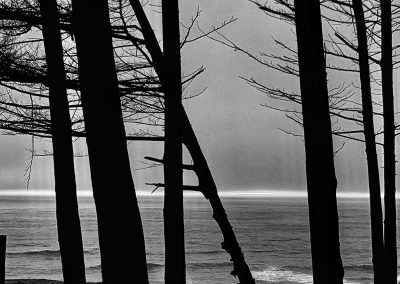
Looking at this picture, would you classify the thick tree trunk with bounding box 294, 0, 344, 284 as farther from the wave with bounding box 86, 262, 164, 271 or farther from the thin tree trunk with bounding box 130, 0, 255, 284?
the wave with bounding box 86, 262, 164, 271

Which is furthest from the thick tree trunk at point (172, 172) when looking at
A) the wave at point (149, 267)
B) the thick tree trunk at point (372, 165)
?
the wave at point (149, 267)

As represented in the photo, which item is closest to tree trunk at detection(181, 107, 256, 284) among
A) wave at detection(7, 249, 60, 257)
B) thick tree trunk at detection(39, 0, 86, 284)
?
thick tree trunk at detection(39, 0, 86, 284)

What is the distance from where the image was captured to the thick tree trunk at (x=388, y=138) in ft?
30.8

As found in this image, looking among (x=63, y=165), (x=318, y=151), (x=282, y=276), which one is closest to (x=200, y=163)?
(x=63, y=165)

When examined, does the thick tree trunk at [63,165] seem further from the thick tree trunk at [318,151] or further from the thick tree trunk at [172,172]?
the thick tree trunk at [318,151]

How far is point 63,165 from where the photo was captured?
7.80 meters

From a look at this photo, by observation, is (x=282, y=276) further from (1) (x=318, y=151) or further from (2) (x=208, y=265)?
(1) (x=318, y=151)

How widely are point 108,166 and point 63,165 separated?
10.9ft

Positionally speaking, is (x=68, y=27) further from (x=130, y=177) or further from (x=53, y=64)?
(x=130, y=177)

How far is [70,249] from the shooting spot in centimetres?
774

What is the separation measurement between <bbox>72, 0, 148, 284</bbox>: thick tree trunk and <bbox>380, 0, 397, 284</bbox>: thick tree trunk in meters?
5.92

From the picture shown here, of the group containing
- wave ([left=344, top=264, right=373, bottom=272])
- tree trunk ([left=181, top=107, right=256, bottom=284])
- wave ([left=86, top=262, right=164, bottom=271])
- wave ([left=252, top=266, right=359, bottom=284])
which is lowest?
wave ([left=344, top=264, right=373, bottom=272])

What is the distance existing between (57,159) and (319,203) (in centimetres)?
394

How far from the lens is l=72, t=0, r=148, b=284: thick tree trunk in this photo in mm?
4707
